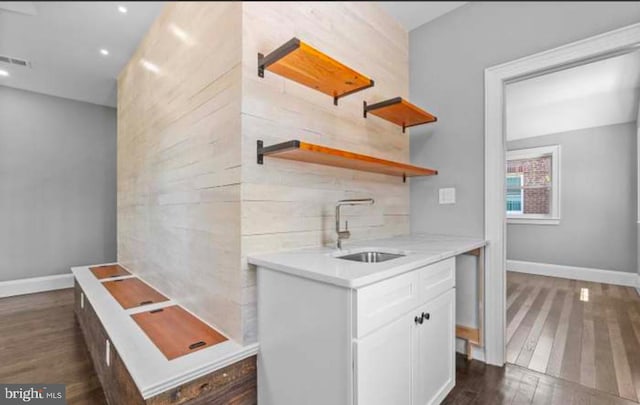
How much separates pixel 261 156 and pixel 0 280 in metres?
2.96

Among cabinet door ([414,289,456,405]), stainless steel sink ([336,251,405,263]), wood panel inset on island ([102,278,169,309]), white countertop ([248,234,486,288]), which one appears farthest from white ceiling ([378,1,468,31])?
wood panel inset on island ([102,278,169,309])

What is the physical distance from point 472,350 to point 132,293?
7.53 ft

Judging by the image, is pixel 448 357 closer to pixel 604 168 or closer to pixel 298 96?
pixel 298 96

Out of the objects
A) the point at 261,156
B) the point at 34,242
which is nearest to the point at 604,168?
the point at 261,156

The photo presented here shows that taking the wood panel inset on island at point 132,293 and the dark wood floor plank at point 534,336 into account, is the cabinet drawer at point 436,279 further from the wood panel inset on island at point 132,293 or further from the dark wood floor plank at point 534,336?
the wood panel inset on island at point 132,293

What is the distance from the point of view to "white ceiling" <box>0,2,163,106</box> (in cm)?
30

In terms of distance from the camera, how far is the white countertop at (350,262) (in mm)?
989

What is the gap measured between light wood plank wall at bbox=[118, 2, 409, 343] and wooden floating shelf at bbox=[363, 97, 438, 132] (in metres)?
0.08

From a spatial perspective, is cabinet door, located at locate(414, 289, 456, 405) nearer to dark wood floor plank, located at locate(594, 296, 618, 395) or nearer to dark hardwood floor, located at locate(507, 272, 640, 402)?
dark hardwood floor, located at locate(507, 272, 640, 402)

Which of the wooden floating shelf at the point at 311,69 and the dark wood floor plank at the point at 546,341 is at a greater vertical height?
the wooden floating shelf at the point at 311,69

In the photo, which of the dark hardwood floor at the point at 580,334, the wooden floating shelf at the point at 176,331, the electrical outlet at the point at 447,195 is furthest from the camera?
the electrical outlet at the point at 447,195

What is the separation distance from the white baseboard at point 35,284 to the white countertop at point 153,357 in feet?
6.31

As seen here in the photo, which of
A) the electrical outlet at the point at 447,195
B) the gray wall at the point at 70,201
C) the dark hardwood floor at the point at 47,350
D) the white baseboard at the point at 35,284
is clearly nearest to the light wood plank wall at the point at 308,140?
the electrical outlet at the point at 447,195

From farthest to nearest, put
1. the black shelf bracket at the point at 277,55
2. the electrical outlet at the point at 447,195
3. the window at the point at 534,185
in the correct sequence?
the window at the point at 534,185 → the electrical outlet at the point at 447,195 → the black shelf bracket at the point at 277,55
